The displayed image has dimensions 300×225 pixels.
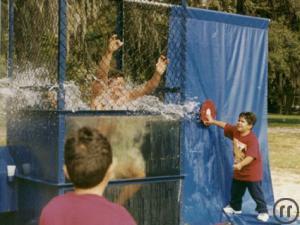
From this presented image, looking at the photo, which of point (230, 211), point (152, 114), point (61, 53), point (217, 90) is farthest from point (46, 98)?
point (230, 211)

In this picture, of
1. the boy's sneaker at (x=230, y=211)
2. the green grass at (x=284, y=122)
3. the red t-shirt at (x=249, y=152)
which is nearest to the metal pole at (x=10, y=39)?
the red t-shirt at (x=249, y=152)

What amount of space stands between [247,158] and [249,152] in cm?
8

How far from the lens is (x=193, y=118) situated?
22.1 ft

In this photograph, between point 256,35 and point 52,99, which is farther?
point 256,35

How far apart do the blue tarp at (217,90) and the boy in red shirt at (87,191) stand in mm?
4043

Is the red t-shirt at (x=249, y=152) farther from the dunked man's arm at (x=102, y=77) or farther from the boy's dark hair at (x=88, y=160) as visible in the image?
the boy's dark hair at (x=88, y=160)

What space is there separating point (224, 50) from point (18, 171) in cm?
277

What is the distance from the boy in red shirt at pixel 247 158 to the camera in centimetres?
691

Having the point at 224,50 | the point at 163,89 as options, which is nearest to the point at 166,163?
the point at 163,89

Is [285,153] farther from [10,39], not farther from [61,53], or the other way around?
[61,53]

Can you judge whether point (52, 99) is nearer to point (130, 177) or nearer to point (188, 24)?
point (130, 177)

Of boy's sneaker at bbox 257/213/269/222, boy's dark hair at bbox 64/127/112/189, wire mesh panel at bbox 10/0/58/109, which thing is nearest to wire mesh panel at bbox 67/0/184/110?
wire mesh panel at bbox 10/0/58/109

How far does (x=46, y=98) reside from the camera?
5.55 meters

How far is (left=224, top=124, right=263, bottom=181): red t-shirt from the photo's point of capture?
22.7ft
